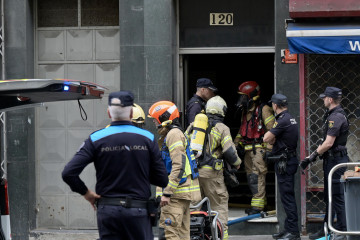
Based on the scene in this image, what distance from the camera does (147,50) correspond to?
11305 millimetres

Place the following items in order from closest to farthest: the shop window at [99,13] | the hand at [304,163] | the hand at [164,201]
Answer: the hand at [164,201] < the hand at [304,163] < the shop window at [99,13]

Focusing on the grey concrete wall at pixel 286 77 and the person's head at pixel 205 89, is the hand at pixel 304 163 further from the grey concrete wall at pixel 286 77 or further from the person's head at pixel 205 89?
the person's head at pixel 205 89

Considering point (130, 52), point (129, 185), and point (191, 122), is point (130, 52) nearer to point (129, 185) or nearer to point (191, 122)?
point (191, 122)

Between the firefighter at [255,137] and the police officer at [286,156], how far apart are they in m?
0.93

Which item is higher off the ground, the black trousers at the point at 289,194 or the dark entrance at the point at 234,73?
the dark entrance at the point at 234,73

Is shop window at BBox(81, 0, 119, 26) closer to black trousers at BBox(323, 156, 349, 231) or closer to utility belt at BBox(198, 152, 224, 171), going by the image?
utility belt at BBox(198, 152, 224, 171)

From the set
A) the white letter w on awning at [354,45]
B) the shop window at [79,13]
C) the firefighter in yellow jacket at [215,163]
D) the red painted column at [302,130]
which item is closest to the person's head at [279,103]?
the red painted column at [302,130]

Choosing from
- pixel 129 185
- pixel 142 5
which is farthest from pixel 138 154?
pixel 142 5

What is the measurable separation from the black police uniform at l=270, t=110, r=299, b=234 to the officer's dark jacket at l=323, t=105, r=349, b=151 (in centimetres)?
58

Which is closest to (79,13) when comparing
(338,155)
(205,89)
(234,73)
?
(205,89)

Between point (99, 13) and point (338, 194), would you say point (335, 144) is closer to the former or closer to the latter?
point (338, 194)

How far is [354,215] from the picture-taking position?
7.84m

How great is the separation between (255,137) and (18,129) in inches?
140

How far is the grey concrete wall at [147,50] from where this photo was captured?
11273 mm
